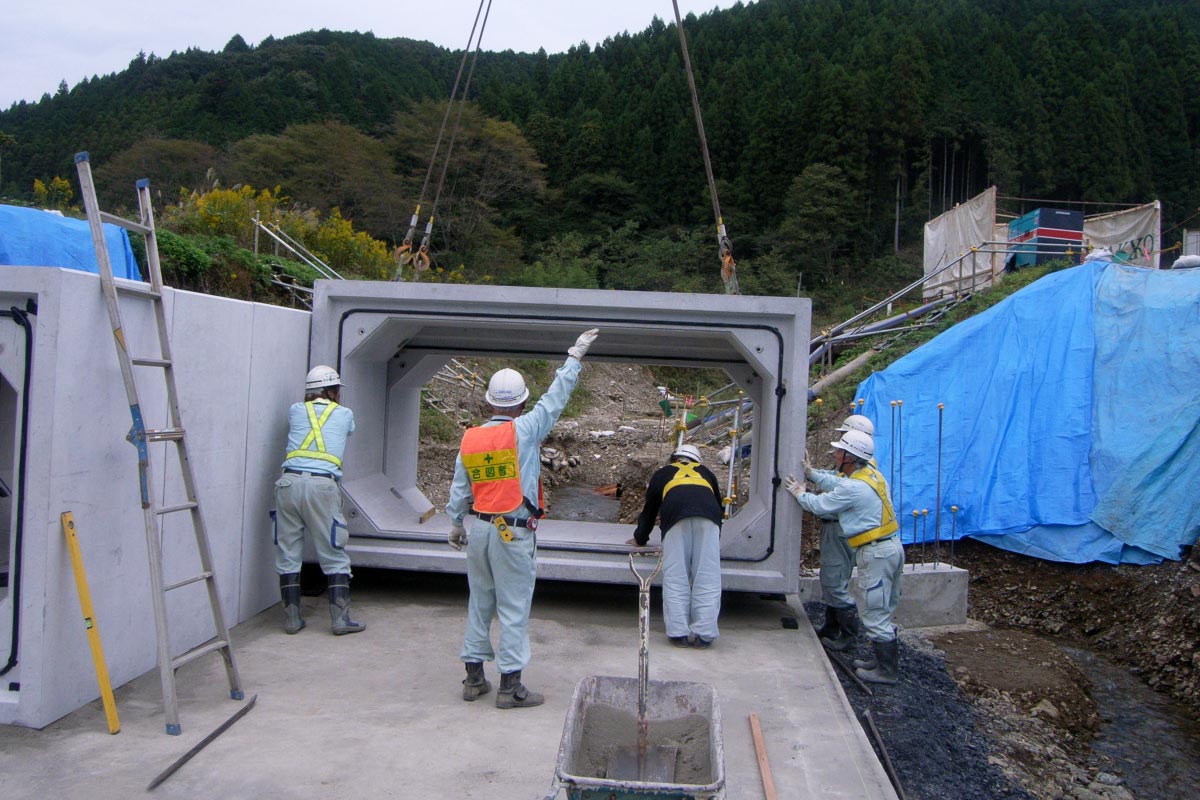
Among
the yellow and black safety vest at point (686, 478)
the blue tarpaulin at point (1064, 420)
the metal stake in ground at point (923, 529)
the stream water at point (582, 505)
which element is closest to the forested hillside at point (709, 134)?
the stream water at point (582, 505)

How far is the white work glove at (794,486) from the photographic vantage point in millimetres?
6399

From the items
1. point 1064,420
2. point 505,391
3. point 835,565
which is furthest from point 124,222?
point 1064,420

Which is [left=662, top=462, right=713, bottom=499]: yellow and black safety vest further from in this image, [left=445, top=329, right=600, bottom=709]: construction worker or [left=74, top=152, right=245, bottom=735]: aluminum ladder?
[left=74, top=152, right=245, bottom=735]: aluminum ladder

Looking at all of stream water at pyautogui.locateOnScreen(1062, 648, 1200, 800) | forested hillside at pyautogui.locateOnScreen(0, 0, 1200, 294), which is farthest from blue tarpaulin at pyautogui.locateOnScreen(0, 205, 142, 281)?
forested hillside at pyautogui.locateOnScreen(0, 0, 1200, 294)

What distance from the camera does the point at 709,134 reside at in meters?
54.1

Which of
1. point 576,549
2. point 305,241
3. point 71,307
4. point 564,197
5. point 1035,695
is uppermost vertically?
point 564,197

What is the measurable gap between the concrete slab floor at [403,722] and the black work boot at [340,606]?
102 mm

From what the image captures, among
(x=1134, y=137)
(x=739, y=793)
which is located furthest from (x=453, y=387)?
(x=1134, y=137)

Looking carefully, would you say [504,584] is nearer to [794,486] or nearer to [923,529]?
[794,486]

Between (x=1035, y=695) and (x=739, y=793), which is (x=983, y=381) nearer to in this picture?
(x=1035, y=695)

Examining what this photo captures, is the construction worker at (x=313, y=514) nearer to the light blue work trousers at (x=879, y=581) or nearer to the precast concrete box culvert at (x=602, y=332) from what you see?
the precast concrete box culvert at (x=602, y=332)

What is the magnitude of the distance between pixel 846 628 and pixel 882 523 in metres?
1.08

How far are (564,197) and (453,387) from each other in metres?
30.1

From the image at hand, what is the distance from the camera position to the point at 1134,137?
48.4m
